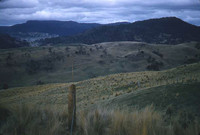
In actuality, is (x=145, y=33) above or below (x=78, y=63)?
above

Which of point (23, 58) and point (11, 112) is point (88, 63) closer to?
point (23, 58)

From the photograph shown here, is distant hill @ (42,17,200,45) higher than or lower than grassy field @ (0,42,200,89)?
higher

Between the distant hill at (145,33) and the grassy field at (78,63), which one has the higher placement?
the distant hill at (145,33)

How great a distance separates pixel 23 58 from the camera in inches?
3164

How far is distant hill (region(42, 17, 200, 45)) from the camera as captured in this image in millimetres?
155475

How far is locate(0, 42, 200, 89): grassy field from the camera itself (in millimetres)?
66056

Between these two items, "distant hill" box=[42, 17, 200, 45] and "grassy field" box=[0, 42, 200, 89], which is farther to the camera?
"distant hill" box=[42, 17, 200, 45]

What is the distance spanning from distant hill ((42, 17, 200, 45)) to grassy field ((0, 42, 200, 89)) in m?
60.9

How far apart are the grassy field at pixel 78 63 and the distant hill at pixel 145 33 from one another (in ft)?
200

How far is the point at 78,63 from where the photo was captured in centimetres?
7819

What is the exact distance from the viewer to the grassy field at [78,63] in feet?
217

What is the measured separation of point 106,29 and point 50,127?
171 meters

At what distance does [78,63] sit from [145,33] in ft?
350

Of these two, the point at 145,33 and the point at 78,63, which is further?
the point at 145,33
